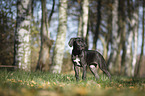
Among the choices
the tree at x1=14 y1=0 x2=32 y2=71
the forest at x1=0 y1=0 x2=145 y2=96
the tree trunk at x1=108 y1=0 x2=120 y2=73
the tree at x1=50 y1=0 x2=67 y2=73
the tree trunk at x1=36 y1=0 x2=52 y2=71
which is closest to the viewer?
the forest at x1=0 y1=0 x2=145 y2=96

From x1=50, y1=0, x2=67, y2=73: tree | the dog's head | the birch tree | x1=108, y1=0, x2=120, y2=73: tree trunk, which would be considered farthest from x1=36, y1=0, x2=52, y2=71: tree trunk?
the birch tree

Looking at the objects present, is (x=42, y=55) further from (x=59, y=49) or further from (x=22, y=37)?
(x=22, y=37)

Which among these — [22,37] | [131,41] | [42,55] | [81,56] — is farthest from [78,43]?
[131,41]

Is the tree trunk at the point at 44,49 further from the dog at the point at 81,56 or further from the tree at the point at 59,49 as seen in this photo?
the dog at the point at 81,56

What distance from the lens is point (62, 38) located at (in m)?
10.5

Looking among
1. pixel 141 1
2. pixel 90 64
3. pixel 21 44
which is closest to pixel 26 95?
pixel 90 64

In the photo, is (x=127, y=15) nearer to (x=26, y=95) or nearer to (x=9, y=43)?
(x=9, y=43)

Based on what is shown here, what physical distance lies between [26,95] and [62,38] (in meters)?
7.97

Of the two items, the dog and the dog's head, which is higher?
the dog's head

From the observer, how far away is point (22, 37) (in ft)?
29.3

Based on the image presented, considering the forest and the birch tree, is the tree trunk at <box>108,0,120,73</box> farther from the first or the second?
the birch tree

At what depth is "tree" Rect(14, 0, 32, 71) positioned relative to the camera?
8852mm

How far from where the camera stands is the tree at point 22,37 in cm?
885

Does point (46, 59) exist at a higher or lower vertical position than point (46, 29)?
lower
